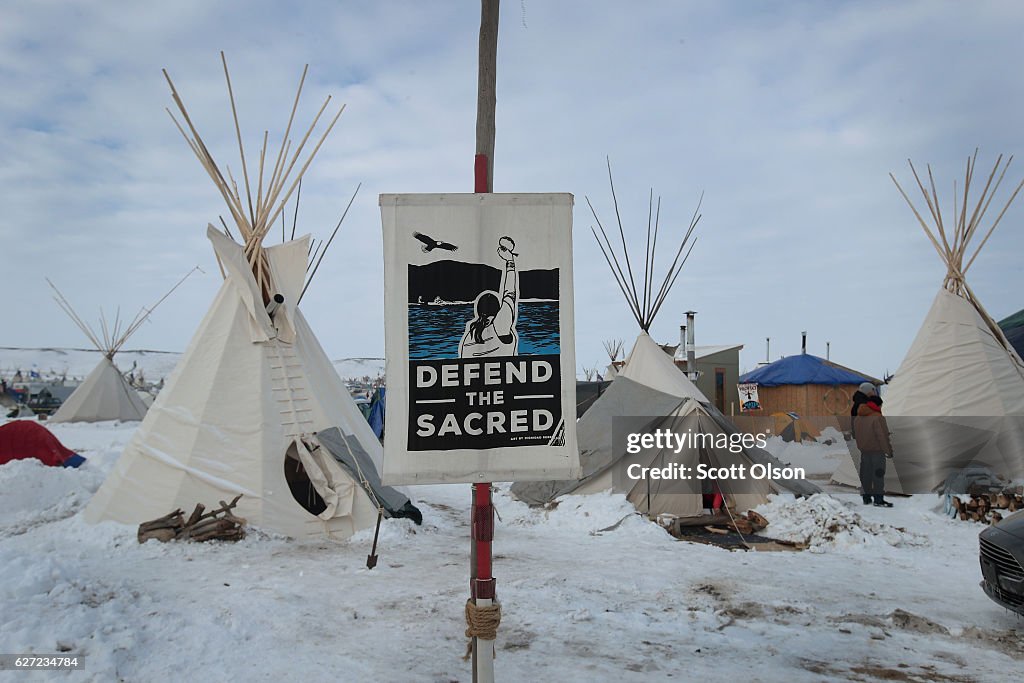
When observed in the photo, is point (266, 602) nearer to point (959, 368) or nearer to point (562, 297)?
point (562, 297)

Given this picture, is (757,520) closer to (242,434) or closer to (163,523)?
(242,434)

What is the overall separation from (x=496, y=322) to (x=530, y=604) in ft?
8.99

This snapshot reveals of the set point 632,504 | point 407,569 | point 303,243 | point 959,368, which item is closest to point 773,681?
point 407,569

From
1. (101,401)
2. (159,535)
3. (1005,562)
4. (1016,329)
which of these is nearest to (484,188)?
(1005,562)

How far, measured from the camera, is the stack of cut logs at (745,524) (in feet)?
25.3

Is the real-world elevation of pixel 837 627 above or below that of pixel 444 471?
below

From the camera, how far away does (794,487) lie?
8.52 m

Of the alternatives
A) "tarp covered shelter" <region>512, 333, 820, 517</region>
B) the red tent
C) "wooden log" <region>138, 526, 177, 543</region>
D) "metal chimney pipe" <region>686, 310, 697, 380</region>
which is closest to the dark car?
"tarp covered shelter" <region>512, 333, 820, 517</region>

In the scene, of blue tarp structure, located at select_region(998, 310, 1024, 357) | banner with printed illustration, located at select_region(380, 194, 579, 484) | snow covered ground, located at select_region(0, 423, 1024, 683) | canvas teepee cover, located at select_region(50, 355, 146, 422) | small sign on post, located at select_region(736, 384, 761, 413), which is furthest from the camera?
canvas teepee cover, located at select_region(50, 355, 146, 422)

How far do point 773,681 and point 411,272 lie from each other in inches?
112

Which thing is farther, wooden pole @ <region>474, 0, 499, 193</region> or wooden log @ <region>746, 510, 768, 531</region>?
wooden log @ <region>746, 510, 768, 531</region>

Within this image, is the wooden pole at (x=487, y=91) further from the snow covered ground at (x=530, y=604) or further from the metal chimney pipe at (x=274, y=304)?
the metal chimney pipe at (x=274, y=304)

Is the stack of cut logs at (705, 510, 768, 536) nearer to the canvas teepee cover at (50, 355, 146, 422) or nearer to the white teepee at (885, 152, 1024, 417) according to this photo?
the white teepee at (885, 152, 1024, 417)

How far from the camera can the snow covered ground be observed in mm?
3834
